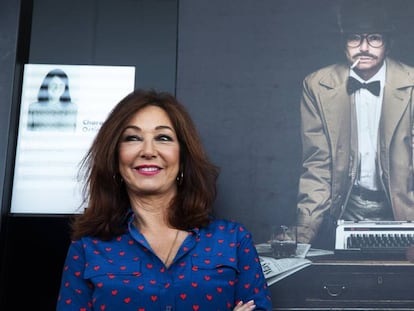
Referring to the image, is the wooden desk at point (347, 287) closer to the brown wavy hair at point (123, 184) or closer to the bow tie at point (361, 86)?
the brown wavy hair at point (123, 184)

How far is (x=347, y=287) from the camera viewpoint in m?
1.86

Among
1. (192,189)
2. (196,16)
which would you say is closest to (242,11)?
(196,16)

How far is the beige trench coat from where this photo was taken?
192cm

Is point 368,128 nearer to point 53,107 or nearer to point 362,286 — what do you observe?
point 362,286

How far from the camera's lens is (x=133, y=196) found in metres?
1.61

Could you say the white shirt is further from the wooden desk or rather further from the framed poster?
the framed poster

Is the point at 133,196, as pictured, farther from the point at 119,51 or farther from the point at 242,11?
the point at 242,11

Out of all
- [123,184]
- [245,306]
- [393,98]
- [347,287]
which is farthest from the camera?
[393,98]

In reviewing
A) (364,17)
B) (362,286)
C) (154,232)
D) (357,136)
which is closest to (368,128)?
(357,136)

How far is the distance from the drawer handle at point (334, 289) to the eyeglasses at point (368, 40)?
39.0 inches

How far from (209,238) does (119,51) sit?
3.23 ft

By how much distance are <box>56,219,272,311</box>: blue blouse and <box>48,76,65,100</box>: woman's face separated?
80cm

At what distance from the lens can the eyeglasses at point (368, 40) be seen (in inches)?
79.1

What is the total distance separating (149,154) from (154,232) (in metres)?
0.26
